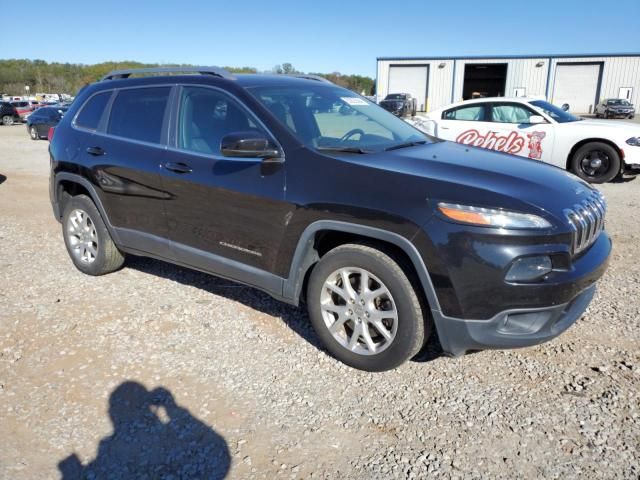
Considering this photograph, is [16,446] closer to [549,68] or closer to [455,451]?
[455,451]

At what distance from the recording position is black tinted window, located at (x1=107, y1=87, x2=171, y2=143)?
4.07m

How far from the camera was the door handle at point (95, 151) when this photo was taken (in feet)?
14.5

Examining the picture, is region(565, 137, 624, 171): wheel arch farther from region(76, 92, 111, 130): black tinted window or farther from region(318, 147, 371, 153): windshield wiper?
region(76, 92, 111, 130): black tinted window

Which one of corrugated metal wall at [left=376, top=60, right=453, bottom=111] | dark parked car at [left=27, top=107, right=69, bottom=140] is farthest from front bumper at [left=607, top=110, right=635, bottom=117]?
dark parked car at [left=27, top=107, right=69, bottom=140]

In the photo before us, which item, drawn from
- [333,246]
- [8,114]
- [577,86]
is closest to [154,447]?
[333,246]

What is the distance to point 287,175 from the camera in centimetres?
328

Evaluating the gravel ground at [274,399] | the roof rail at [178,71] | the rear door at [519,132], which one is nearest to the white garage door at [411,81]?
the rear door at [519,132]

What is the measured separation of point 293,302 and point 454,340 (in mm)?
1097

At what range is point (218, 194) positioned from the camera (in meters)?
3.60

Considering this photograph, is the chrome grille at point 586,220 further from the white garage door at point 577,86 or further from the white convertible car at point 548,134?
the white garage door at point 577,86

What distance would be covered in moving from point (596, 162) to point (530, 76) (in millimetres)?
41559

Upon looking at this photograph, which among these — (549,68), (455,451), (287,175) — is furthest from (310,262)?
(549,68)

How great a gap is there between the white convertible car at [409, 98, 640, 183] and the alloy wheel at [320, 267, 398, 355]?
7.21 meters

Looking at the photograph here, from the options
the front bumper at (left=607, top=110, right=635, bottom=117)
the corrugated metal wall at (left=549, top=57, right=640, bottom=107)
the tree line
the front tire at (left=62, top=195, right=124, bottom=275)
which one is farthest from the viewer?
the tree line
